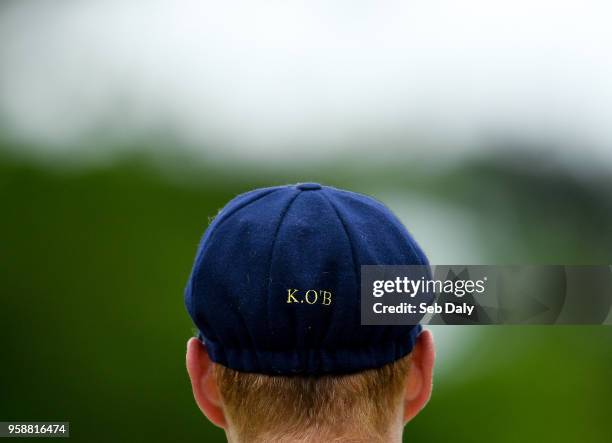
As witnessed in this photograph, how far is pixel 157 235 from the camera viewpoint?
601 cm

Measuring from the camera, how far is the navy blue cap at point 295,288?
1196 millimetres

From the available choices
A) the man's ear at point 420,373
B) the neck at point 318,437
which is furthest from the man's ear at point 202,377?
the man's ear at point 420,373

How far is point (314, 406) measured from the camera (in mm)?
1185

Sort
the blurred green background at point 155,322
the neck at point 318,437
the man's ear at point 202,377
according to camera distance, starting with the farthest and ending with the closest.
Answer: the blurred green background at point 155,322
the man's ear at point 202,377
the neck at point 318,437

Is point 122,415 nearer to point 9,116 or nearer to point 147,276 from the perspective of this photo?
point 147,276

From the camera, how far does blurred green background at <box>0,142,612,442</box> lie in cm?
545

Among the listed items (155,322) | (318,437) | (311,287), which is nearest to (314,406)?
(318,437)

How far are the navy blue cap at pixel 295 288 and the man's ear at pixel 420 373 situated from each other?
8 cm

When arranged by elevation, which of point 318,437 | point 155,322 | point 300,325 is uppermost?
point 155,322

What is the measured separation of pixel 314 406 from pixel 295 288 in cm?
18

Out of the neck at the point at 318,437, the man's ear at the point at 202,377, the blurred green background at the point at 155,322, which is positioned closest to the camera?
the neck at the point at 318,437

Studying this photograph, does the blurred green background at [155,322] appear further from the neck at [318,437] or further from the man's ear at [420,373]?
the neck at [318,437]

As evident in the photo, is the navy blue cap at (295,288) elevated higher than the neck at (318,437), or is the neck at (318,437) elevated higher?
the navy blue cap at (295,288)

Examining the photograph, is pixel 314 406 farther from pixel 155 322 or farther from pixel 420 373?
pixel 155 322
